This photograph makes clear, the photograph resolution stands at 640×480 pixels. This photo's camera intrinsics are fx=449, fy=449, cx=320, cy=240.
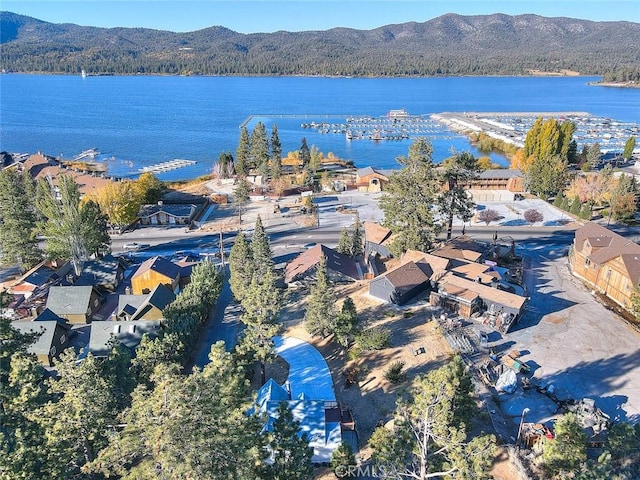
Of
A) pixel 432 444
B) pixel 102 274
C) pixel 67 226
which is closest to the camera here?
pixel 432 444

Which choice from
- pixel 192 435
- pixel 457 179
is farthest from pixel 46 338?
pixel 457 179

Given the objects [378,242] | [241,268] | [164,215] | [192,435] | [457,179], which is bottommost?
[164,215]

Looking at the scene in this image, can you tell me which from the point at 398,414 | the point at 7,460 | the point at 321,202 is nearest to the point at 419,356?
the point at 398,414

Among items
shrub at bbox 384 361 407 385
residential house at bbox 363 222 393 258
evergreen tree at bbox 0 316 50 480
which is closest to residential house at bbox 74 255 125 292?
evergreen tree at bbox 0 316 50 480

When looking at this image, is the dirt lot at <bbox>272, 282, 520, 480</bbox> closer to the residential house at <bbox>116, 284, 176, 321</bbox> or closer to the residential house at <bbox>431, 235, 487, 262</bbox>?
the residential house at <bbox>431, 235, 487, 262</bbox>

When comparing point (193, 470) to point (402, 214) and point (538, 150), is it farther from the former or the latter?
point (538, 150)

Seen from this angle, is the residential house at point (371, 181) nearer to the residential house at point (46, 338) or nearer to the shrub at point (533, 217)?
the shrub at point (533, 217)

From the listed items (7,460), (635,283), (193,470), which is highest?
(193,470)

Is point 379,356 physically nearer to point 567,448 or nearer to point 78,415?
point 567,448

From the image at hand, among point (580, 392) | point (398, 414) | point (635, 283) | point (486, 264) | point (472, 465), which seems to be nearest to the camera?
point (472, 465)
